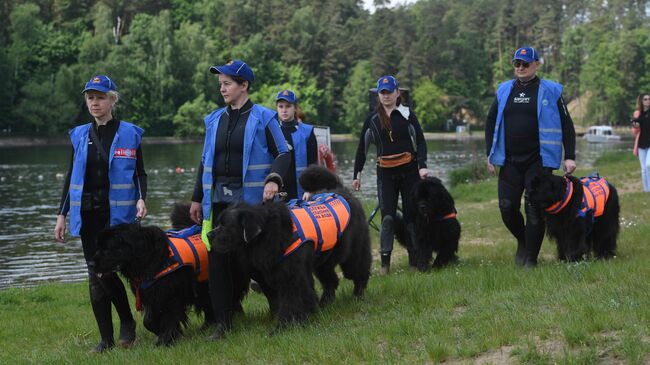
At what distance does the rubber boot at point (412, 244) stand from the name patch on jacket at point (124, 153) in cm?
376

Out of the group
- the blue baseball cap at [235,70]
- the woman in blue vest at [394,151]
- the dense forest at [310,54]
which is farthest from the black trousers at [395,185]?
the dense forest at [310,54]

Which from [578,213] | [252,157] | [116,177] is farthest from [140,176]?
[578,213]

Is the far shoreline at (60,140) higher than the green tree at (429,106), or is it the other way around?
the green tree at (429,106)

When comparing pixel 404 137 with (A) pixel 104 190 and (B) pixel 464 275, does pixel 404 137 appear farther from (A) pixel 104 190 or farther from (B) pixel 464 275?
(A) pixel 104 190

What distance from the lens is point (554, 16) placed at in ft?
390

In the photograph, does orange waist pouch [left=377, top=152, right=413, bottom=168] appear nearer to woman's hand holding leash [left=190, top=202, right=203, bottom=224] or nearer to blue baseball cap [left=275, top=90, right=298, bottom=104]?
blue baseball cap [left=275, top=90, right=298, bottom=104]

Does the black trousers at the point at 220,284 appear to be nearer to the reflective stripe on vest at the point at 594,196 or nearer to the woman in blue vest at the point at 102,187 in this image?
the woman in blue vest at the point at 102,187

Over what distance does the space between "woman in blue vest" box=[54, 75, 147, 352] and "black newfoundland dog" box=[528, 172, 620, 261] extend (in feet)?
13.3

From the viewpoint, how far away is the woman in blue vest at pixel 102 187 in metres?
6.19

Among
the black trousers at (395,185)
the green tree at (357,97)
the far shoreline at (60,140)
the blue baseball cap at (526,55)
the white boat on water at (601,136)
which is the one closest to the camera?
the blue baseball cap at (526,55)

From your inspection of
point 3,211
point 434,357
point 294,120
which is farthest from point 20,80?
point 434,357

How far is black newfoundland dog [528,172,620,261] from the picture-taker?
7.82 metres

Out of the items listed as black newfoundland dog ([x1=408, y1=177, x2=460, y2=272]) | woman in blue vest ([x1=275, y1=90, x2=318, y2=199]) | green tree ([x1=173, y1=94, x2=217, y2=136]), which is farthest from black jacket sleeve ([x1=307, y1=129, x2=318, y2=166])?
green tree ([x1=173, y1=94, x2=217, y2=136])

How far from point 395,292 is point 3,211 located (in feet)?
62.8
